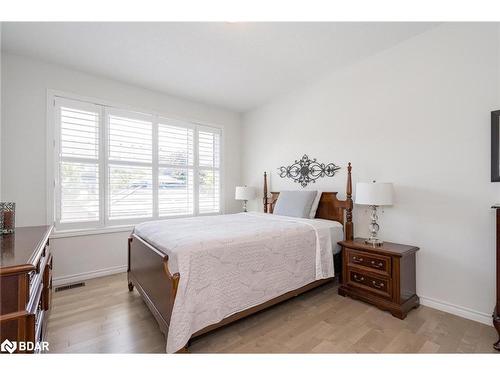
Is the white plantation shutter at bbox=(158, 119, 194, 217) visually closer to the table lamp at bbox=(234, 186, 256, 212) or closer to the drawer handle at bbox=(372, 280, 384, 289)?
the table lamp at bbox=(234, 186, 256, 212)

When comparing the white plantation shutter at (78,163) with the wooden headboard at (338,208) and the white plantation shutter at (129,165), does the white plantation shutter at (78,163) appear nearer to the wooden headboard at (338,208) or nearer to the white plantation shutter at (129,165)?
the white plantation shutter at (129,165)

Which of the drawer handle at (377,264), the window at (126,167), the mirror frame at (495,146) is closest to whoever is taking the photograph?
the mirror frame at (495,146)

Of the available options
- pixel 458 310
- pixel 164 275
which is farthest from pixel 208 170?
pixel 458 310

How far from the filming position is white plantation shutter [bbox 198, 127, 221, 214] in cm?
427

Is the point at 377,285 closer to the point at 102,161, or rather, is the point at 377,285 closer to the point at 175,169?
the point at 175,169

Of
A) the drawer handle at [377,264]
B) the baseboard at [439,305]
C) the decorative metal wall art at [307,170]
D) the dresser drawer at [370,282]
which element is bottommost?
the baseboard at [439,305]

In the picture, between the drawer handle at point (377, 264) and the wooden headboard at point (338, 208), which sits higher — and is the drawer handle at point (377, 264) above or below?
below

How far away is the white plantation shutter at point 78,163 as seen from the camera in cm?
301

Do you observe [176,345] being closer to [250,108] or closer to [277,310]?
[277,310]

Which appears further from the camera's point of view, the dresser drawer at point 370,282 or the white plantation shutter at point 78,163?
the white plantation shutter at point 78,163

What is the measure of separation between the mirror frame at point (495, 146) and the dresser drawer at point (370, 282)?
49.1 inches

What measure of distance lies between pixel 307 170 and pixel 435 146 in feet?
5.20

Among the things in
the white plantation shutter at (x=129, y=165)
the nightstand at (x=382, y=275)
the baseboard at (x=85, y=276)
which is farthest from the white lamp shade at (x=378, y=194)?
the baseboard at (x=85, y=276)

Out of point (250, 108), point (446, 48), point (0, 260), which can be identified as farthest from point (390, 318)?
point (250, 108)
